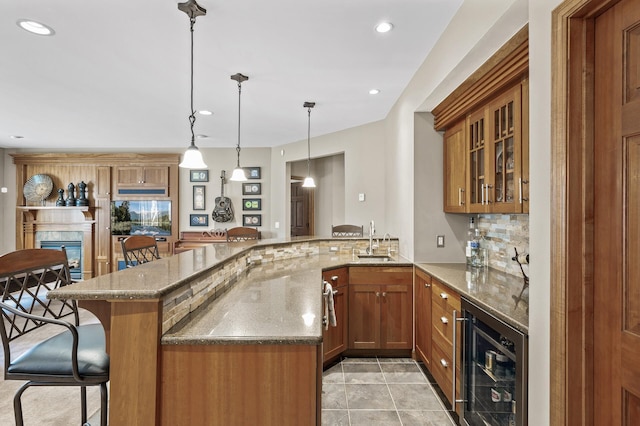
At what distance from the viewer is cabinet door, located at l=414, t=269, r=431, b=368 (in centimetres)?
282

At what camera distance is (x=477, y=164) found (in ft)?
8.70

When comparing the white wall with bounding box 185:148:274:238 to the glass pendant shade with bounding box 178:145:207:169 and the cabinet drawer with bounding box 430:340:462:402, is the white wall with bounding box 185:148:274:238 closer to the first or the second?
the glass pendant shade with bounding box 178:145:207:169

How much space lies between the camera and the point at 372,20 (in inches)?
90.1

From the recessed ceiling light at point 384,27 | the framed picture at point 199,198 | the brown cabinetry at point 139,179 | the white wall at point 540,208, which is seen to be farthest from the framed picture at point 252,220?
the white wall at point 540,208

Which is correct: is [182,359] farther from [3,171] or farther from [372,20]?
[3,171]

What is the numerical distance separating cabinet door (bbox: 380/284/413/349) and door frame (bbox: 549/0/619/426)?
192 cm

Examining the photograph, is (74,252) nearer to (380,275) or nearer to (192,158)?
(192,158)

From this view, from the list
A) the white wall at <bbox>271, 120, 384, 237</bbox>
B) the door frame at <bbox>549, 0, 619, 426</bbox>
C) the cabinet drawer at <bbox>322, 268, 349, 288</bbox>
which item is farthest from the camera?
the white wall at <bbox>271, 120, 384, 237</bbox>

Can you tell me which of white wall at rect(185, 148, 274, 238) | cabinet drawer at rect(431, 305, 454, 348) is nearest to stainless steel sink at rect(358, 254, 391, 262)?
cabinet drawer at rect(431, 305, 454, 348)

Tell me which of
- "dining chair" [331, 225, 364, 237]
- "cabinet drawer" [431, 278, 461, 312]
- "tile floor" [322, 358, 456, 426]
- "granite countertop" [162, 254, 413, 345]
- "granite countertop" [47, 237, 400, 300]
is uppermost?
"dining chair" [331, 225, 364, 237]

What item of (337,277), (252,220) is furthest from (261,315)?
(252,220)

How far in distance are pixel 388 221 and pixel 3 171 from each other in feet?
24.0

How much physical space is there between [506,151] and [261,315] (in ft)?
6.01

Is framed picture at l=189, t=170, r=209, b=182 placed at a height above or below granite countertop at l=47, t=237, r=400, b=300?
above
